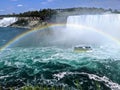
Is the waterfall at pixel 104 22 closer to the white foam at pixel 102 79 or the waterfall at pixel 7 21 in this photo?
the white foam at pixel 102 79

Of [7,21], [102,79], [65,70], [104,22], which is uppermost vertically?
[104,22]

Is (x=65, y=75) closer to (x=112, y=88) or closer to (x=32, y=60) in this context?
(x=112, y=88)

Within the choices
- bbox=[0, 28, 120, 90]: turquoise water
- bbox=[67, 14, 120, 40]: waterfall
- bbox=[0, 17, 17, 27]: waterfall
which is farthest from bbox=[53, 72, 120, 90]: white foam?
bbox=[0, 17, 17, 27]: waterfall

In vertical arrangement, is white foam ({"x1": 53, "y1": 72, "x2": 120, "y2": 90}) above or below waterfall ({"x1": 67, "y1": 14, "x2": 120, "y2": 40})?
below

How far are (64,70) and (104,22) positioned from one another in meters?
20.9

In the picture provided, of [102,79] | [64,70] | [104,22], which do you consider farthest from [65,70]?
[104,22]

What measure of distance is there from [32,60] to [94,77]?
9.16 metres

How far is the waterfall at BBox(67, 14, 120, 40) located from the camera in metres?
38.5

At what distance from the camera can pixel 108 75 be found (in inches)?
776

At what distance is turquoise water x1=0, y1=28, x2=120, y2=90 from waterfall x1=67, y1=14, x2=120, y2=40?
401 inches

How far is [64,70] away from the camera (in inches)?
854

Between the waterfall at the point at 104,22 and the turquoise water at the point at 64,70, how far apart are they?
1017cm

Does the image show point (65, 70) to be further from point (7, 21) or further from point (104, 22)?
point (7, 21)

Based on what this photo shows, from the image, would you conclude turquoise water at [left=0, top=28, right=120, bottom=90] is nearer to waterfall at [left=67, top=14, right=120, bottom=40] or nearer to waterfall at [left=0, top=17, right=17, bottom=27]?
waterfall at [left=67, top=14, right=120, bottom=40]
